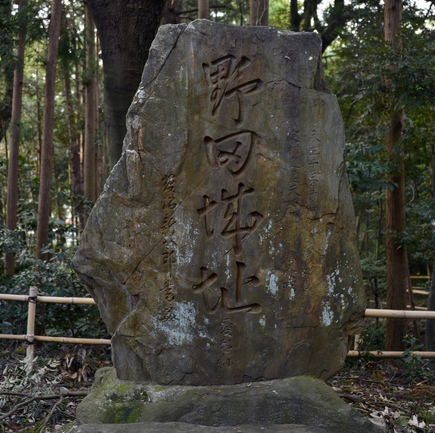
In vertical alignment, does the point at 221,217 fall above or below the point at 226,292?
above

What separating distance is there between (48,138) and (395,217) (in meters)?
4.62

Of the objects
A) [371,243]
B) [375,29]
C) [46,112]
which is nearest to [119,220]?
[46,112]

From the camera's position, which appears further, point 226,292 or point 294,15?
point 294,15

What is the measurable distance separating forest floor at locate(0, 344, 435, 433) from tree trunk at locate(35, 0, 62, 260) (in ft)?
4.76

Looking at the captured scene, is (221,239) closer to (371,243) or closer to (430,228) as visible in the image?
(430,228)

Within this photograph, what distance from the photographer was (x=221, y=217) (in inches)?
115

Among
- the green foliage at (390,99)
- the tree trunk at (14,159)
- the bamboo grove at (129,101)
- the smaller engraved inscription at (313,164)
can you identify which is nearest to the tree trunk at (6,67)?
the bamboo grove at (129,101)

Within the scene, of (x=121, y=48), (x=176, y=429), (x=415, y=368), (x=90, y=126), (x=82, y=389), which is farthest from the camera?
(x=90, y=126)

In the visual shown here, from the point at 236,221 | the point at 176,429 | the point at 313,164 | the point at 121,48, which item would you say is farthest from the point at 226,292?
the point at 121,48

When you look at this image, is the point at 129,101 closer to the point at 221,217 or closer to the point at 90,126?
the point at 221,217

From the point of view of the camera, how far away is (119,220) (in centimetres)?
292

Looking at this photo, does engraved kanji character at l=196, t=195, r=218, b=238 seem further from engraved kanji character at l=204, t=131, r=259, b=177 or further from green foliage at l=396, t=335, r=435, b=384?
green foliage at l=396, t=335, r=435, b=384

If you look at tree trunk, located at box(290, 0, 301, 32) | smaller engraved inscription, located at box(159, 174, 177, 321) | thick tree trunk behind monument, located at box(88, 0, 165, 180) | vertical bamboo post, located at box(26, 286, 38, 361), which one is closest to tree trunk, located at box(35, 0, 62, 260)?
thick tree trunk behind monument, located at box(88, 0, 165, 180)

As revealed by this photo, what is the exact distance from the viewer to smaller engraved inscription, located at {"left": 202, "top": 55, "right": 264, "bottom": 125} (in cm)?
291
